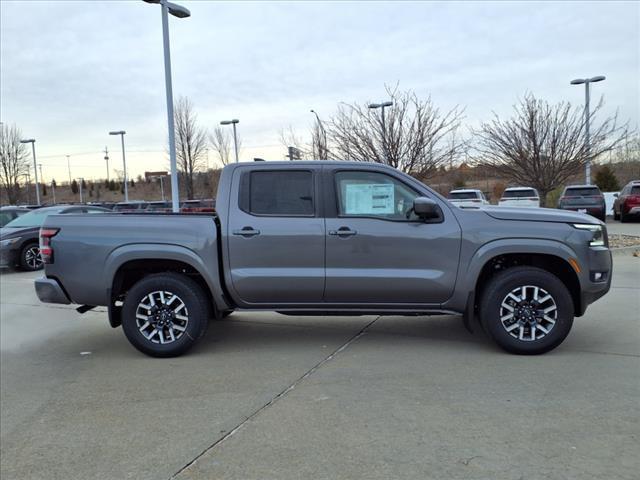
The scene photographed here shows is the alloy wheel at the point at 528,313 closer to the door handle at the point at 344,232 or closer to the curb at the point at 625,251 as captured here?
the door handle at the point at 344,232

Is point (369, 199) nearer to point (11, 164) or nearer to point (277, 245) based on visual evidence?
point (277, 245)

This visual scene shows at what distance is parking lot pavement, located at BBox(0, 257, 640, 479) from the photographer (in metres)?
3.08

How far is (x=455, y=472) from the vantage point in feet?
9.59

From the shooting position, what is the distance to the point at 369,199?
5.08 metres

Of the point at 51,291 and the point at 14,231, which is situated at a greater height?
the point at 14,231

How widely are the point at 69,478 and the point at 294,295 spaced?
2.50 metres

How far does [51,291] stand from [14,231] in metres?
8.45

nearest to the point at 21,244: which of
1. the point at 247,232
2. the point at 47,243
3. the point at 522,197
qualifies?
the point at 47,243

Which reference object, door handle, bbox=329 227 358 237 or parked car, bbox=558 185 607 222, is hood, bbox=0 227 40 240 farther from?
parked car, bbox=558 185 607 222

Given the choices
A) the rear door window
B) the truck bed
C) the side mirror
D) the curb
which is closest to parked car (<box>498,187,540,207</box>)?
the rear door window

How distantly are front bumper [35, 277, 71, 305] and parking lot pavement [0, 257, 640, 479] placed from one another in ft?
2.11

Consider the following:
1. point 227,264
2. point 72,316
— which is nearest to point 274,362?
point 227,264

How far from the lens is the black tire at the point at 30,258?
12.3 m

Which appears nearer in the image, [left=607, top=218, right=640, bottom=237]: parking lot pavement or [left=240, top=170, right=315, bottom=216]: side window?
[left=240, top=170, right=315, bottom=216]: side window
